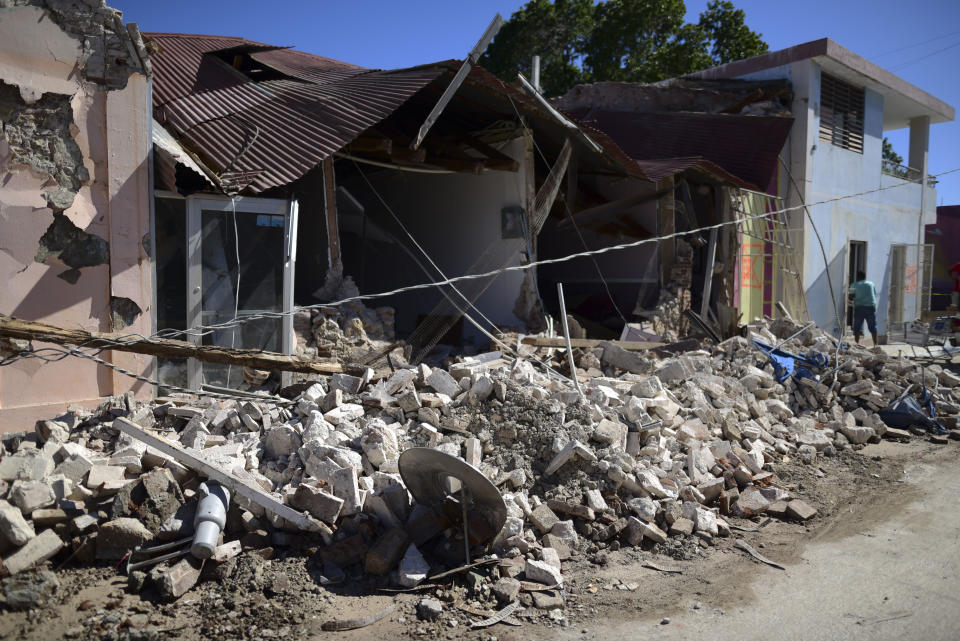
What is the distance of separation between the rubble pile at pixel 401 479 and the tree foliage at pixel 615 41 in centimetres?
1915

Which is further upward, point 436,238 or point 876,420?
point 436,238

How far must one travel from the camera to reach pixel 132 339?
447 cm

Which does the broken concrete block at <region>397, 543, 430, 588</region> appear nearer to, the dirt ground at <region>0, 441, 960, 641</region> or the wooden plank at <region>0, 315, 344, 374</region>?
the dirt ground at <region>0, 441, 960, 641</region>

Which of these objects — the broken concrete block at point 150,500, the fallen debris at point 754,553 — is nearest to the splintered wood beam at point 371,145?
the broken concrete block at point 150,500

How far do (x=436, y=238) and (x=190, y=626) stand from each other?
796cm

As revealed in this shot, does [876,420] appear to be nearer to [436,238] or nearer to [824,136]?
[436,238]

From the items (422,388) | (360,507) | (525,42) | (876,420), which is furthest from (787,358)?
(525,42)

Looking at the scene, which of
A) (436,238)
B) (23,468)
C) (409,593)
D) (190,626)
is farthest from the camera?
(436,238)

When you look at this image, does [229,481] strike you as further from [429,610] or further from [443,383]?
[443,383]

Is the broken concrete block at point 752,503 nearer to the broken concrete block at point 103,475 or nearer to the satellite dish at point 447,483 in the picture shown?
the satellite dish at point 447,483

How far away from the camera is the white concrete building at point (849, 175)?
538 inches

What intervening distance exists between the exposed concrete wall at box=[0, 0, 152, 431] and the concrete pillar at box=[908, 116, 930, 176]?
65.2 feet

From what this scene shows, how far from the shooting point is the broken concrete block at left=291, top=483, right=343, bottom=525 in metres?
3.65

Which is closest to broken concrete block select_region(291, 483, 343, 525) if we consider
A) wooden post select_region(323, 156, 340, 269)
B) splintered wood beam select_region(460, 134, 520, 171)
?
wooden post select_region(323, 156, 340, 269)
